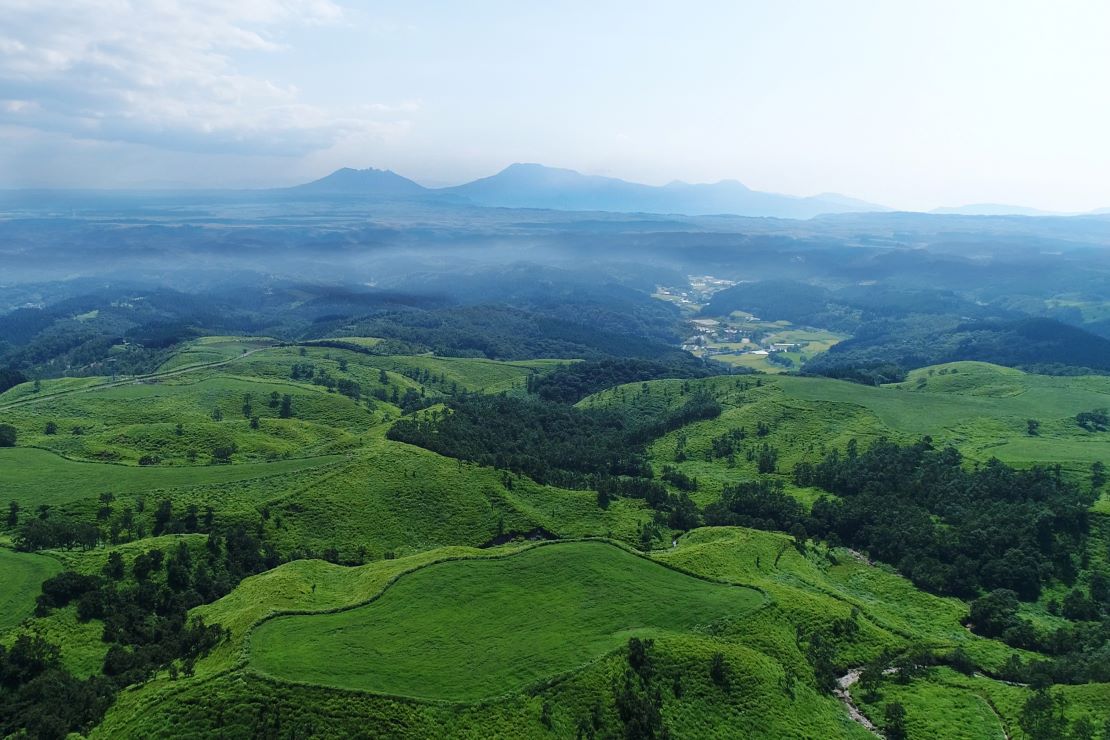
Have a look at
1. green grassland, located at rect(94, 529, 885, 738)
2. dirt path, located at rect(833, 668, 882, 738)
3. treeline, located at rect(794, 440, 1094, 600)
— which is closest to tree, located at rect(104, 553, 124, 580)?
green grassland, located at rect(94, 529, 885, 738)

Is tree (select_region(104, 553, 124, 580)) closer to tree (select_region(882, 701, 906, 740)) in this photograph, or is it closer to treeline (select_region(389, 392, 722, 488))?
treeline (select_region(389, 392, 722, 488))

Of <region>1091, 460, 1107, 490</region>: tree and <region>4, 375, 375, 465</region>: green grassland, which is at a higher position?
<region>1091, 460, 1107, 490</region>: tree

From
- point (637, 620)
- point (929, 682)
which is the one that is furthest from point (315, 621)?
point (929, 682)

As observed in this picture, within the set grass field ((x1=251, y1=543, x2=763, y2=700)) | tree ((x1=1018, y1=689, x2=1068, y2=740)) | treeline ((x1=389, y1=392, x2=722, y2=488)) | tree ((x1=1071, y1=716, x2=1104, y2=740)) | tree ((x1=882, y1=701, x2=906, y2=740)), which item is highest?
grass field ((x1=251, y1=543, x2=763, y2=700))

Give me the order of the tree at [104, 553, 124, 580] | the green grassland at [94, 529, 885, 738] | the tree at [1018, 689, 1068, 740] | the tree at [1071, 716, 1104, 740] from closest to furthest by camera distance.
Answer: the green grassland at [94, 529, 885, 738] → the tree at [1071, 716, 1104, 740] → the tree at [1018, 689, 1068, 740] → the tree at [104, 553, 124, 580]

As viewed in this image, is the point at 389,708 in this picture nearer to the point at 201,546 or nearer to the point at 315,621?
the point at 315,621

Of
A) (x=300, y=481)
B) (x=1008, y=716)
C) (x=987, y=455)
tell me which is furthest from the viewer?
(x=987, y=455)

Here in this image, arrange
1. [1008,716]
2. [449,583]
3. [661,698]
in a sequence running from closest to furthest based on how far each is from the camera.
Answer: [661,698], [1008,716], [449,583]
